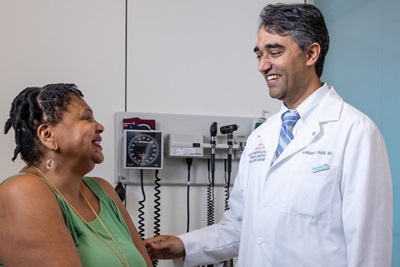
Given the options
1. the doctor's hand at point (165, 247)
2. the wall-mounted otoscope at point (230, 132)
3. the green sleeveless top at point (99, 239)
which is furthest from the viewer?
the wall-mounted otoscope at point (230, 132)

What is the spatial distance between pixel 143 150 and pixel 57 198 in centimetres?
80

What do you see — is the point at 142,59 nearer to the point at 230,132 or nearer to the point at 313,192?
the point at 230,132

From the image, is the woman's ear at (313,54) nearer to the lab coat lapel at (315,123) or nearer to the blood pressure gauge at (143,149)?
the lab coat lapel at (315,123)

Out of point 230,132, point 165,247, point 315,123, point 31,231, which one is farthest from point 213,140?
point 31,231

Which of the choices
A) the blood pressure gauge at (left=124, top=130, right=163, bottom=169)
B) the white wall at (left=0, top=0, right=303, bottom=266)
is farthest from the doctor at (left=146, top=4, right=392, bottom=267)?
the white wall at (left=0, top=0, right=303, bottom=266)

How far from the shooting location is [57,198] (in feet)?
4.58

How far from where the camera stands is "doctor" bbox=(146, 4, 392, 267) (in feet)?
4.75

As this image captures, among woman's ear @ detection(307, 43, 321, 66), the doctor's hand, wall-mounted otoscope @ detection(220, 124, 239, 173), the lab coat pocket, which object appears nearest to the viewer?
the lab coat pocket

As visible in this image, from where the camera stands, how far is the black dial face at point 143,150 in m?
2.16

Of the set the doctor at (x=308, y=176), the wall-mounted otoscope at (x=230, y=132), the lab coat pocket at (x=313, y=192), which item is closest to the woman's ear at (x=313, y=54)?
the doctor at (x=308, y=176)

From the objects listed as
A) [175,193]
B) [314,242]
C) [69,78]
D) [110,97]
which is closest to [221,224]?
[175,193]

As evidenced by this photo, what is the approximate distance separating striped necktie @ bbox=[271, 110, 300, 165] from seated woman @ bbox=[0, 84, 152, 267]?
59cm

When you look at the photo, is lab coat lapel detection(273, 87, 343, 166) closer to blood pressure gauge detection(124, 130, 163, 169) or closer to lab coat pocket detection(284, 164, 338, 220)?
lab coat pocket detection(284, 164, 338, 220)

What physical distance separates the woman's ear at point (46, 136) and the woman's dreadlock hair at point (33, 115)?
0.01 metres
